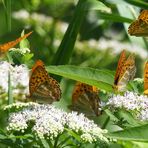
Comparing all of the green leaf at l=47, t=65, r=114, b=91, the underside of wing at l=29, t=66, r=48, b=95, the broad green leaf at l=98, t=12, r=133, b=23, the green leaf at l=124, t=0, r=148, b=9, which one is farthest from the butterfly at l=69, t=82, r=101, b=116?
the broad green leaf at l=98, t=12, r=133, b=23

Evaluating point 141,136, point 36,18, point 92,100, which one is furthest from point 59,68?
point 36,18

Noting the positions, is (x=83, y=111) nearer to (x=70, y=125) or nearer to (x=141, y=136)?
(x=70, y=125)

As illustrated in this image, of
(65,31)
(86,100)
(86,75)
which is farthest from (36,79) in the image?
(65,31)

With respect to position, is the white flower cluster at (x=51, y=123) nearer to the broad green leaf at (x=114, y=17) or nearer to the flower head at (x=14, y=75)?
the flower head at (x=14, y=75)

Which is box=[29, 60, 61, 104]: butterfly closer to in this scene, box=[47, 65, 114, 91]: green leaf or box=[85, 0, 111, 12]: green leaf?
box=[47, 65, 114, 91]: green leaf

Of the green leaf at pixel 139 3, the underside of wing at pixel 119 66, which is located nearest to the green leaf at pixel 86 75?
the underside of wing at pixel 119 66

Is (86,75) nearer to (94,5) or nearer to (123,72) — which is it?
(123,72)
